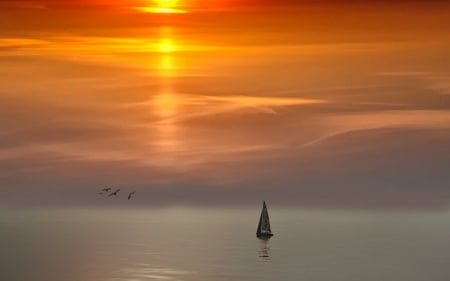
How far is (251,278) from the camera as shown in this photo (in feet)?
630

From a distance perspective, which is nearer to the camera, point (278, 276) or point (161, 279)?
point (161, 279)

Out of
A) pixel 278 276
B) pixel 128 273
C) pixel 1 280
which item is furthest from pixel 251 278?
pixel 1 280

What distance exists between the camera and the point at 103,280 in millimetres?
190375

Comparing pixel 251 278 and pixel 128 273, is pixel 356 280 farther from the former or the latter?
pixel 128 273

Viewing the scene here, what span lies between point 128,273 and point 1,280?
791 inches

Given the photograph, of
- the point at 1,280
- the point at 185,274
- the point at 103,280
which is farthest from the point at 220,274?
the point at 1,280

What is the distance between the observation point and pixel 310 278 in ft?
650

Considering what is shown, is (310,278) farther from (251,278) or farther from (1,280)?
(1,280)

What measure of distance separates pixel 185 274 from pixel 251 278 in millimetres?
11152

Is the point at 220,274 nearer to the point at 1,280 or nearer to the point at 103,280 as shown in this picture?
the point at 103,280

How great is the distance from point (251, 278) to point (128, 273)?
20.2 m

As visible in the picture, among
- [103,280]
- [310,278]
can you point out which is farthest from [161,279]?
[310,278]

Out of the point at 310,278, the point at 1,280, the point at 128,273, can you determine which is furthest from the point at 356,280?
the point at 1,280

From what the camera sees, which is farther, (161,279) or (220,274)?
(220,274)
